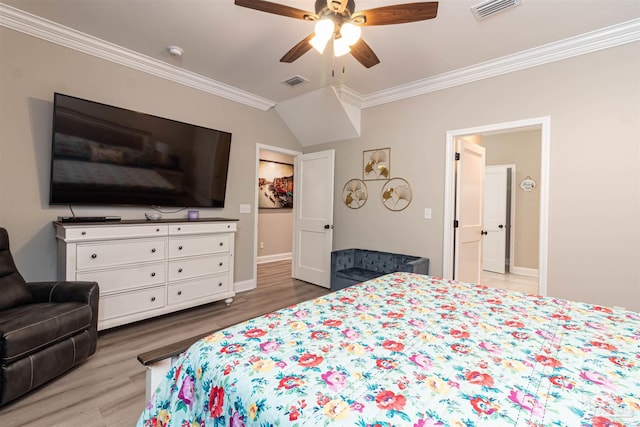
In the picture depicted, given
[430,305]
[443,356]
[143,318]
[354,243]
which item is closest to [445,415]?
[443,356]

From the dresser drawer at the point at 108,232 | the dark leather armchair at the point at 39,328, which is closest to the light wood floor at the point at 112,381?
the dark leather armchair at the point at 39,328

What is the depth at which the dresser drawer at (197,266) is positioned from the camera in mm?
3085

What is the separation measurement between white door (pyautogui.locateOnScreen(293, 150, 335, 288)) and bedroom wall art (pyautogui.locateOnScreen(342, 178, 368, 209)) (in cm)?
24

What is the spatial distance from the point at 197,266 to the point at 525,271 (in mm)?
5563

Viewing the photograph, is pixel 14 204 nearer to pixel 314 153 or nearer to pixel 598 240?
pixel 314 153

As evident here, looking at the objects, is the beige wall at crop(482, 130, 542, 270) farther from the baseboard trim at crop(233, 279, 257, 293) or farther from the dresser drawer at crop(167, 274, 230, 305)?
the dresser drawer at crop(167, 274, 230, 305)

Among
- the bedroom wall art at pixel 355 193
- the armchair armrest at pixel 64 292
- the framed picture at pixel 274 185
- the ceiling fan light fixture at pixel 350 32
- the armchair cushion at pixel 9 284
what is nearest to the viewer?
the ceiling fan light fixture at pixel 350 32

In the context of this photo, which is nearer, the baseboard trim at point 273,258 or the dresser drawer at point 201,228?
the dresser drawer at point 201,228

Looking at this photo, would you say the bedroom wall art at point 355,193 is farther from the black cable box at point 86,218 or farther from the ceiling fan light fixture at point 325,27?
the black cable box at point 86,218

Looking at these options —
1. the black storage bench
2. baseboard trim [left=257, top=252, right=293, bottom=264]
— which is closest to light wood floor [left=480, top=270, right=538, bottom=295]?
the black storage bench

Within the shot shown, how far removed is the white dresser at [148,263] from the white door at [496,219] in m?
4.72

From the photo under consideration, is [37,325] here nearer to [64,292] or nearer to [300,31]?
[64,292]

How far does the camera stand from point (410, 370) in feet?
3.06

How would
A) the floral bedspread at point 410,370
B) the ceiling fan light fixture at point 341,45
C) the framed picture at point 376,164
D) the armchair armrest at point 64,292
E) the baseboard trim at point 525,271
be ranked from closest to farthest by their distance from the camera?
1. the floral bedspread at point 410,370
2. the ceiling fan light fixture at point 341,45
3. the armchair armrest at point 64,292
4. the framed picture at point 376,164
5. the baseboard trim at point 525,271
